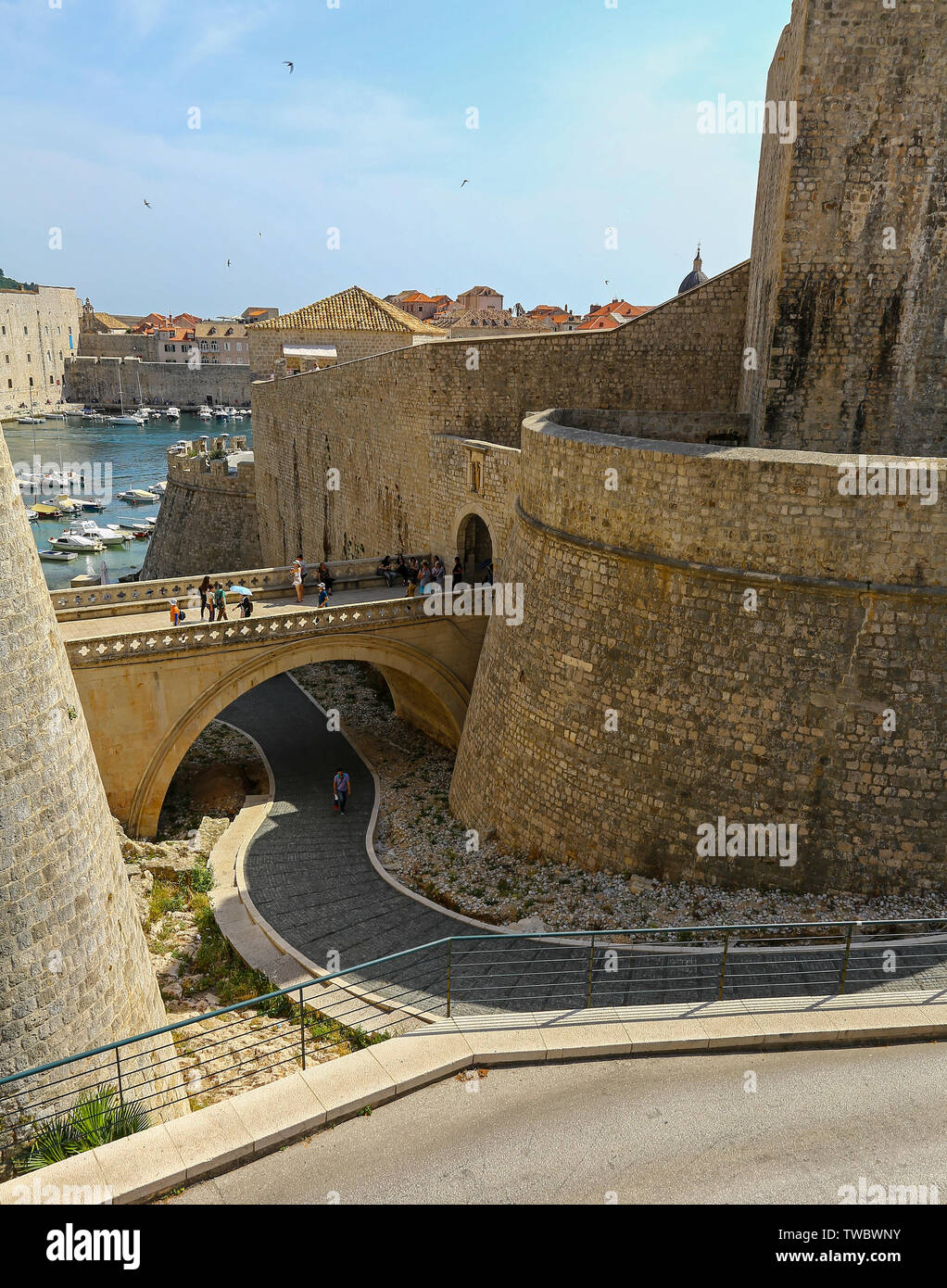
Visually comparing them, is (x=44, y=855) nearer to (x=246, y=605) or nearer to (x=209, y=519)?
(x=246, y=605)

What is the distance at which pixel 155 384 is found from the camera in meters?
94.4

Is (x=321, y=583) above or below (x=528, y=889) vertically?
Answer: above

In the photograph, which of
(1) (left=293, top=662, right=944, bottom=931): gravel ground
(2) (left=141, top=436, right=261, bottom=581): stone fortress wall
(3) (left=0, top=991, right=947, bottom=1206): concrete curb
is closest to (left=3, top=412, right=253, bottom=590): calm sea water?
(2) (left=141, top=436, right=261, bottom=581): stone fortress wall

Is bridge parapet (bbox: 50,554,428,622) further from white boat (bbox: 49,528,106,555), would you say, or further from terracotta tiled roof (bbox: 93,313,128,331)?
terracotta tiled roof (bbox: 93,313,128,331)

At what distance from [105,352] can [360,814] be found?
94533mm

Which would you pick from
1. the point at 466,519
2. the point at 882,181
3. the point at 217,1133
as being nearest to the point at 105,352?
the point at 466,519

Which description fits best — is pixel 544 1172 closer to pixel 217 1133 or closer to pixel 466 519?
pixel 217 1133

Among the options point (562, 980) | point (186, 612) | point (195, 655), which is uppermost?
point (186, 612)

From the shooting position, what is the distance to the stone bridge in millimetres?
16219

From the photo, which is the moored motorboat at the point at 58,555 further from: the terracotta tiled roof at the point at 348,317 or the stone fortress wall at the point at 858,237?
the stone fortress wall at the point at 858,237

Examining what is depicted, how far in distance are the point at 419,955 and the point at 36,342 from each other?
3352 inches

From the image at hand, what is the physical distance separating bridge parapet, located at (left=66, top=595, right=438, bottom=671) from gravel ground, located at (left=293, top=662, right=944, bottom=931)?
10.8ft

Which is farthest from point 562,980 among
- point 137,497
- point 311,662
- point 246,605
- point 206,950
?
point 137,497

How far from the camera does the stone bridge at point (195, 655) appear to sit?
16.2 m
